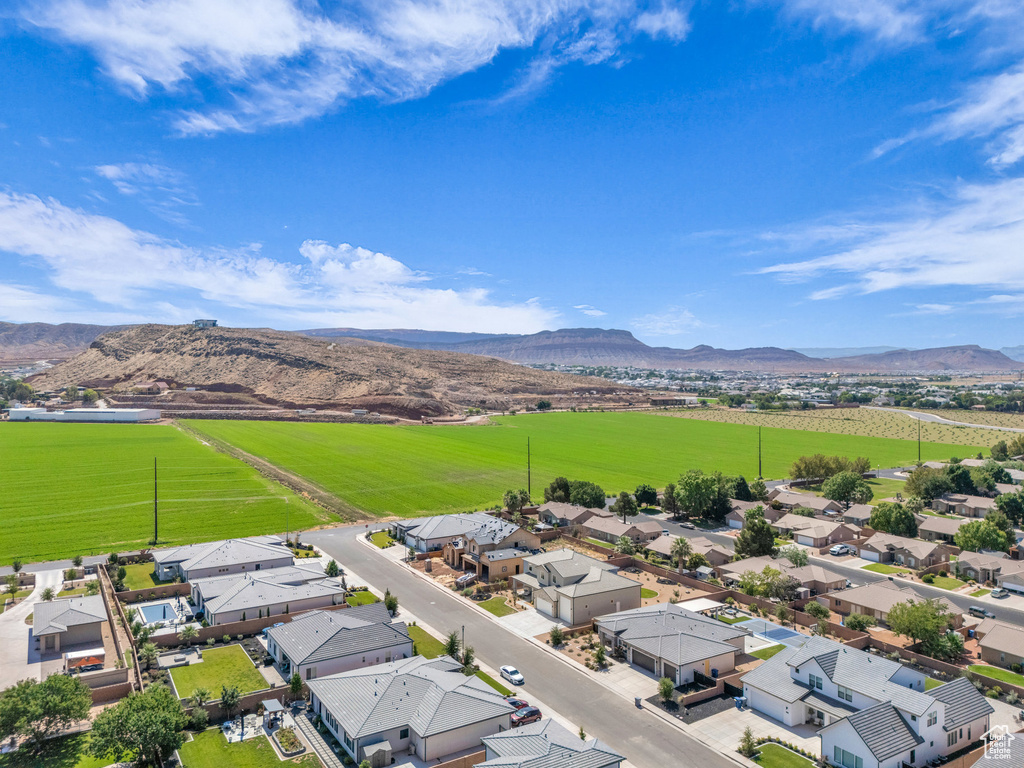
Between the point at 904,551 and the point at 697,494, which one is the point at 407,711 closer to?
the point at 904,551

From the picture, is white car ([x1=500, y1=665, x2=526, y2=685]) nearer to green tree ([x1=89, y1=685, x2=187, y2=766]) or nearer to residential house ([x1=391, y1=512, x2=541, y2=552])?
green tree ([x1=89, y1=685, x2=187, y2=766])

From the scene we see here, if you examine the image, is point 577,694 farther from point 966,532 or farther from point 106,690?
point 966,532

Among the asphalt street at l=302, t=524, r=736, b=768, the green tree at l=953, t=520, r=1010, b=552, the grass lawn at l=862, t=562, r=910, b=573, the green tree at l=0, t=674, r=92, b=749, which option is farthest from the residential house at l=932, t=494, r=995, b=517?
the green tree at l=0, t=674, r=92, b=749

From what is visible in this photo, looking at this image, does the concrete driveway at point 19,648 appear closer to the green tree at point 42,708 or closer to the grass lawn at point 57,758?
the green tree at point 42,708

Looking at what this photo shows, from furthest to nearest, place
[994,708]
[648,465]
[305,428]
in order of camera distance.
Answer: [305,428] → [648,465] → [994,708]

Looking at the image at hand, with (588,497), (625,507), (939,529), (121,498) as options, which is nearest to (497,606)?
(625,507)

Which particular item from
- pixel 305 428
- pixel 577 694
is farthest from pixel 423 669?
pixel 305 428

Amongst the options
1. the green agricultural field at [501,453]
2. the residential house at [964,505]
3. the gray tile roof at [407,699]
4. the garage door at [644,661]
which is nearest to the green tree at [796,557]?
the garage door at [644,661]
